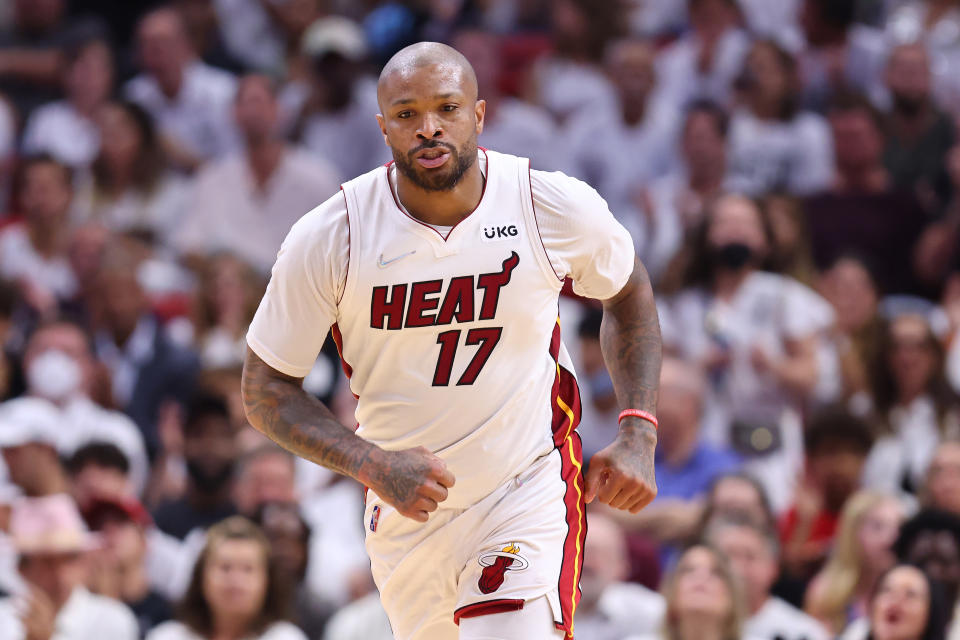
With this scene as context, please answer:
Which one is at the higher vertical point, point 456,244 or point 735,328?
point 735,328

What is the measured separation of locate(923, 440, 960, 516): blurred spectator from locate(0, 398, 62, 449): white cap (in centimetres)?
510

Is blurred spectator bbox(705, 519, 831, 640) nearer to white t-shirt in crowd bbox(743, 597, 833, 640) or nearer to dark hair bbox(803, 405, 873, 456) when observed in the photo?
white t-shirt in crowd bbox(743, 597, 833, 640)

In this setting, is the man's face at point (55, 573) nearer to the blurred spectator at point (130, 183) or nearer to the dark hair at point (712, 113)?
the blurred spectator at point (130, 183)

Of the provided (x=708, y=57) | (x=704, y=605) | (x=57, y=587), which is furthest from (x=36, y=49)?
(x=704, y=605)

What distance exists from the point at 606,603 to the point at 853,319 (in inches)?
121

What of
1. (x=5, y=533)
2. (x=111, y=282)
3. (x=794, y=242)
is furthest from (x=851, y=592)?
(x=111, y=282)

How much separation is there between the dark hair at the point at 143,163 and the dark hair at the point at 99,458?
3184mm

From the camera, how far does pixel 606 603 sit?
308 inches

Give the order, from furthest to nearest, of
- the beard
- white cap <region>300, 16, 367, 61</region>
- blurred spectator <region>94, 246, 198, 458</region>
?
1. white cap <region>300, 16, 367, 61</region>
2. blurred spectator <region>94, 246, 198, 458</region>
3. the beard

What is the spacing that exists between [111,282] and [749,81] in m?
4.89

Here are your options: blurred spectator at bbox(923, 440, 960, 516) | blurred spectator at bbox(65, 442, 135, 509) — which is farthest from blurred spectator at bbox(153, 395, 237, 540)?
blurred spectator at bbox(923, 440, 960, 516)

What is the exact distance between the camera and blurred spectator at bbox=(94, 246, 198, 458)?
999 cm

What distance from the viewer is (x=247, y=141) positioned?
37.4 ft

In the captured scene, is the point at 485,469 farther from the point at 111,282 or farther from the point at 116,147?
the point at 116,147
